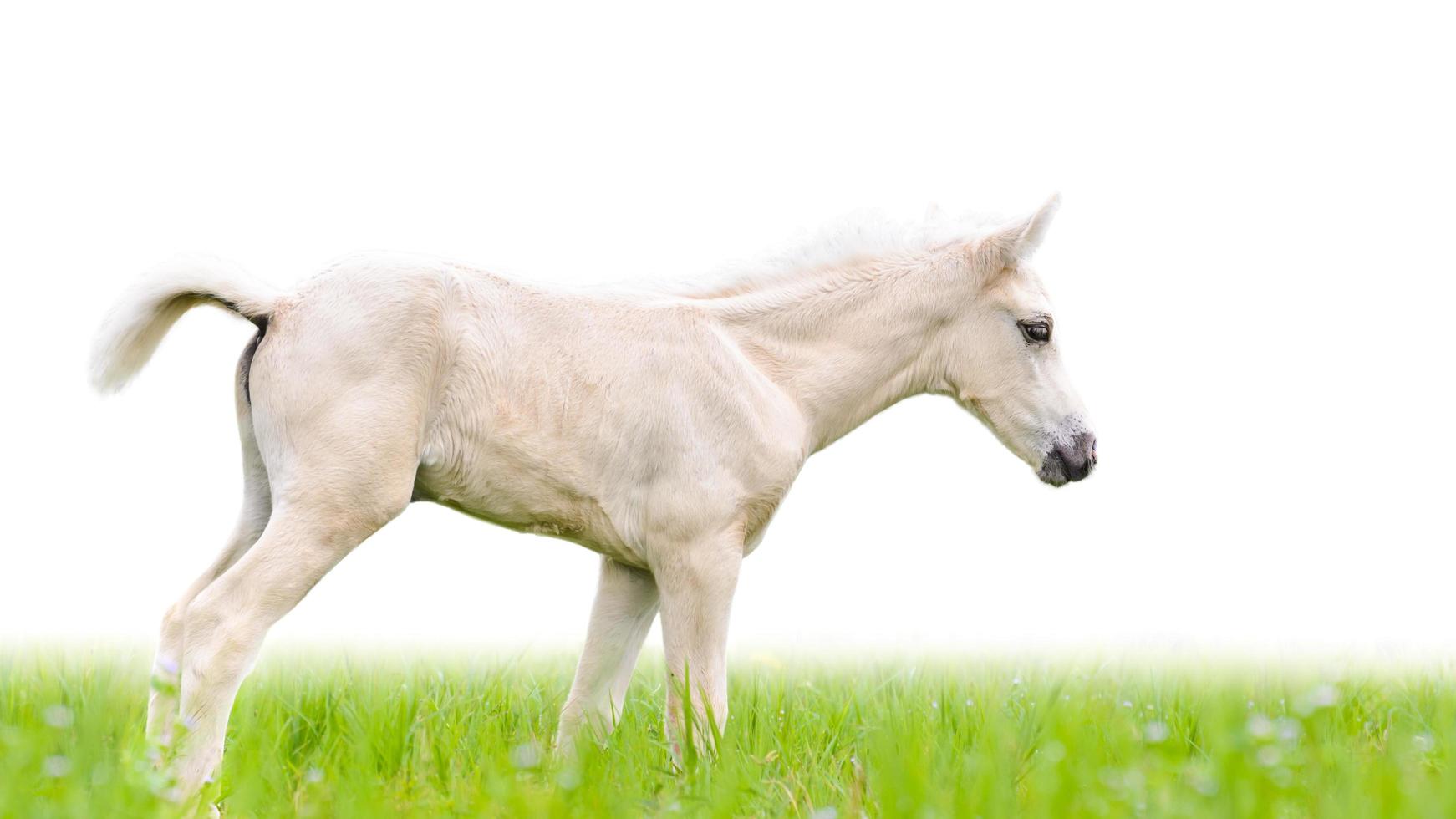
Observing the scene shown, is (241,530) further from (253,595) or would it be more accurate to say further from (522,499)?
(522,499)

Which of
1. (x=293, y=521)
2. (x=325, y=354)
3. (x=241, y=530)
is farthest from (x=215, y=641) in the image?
(x=325, y=354)

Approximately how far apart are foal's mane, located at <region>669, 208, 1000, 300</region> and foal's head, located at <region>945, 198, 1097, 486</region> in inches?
7.7

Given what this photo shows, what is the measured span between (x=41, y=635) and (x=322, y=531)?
3839 millimetres

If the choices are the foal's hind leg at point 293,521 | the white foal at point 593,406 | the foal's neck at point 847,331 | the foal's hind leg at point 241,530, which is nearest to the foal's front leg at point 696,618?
the white foal at point 593,406

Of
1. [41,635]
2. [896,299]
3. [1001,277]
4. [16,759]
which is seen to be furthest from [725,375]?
[41,635]

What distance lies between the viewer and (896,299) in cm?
566

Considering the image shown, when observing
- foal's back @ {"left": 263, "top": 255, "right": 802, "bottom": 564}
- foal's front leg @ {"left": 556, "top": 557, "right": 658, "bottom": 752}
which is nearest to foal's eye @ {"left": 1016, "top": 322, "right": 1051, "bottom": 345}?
foal's back @ {"left": 263, "top": 255, "right": 802, "bottom": 564}

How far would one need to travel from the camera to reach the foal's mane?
5684mm

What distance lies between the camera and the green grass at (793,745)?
3.67 m

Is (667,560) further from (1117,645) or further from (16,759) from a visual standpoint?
(1117,645)

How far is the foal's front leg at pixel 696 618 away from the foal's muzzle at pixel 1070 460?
164cm

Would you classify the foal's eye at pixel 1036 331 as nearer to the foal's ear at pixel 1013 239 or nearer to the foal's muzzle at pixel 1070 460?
the foal's ear at pixel 1013 239

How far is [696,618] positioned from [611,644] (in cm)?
63

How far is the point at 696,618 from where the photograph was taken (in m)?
5.06
